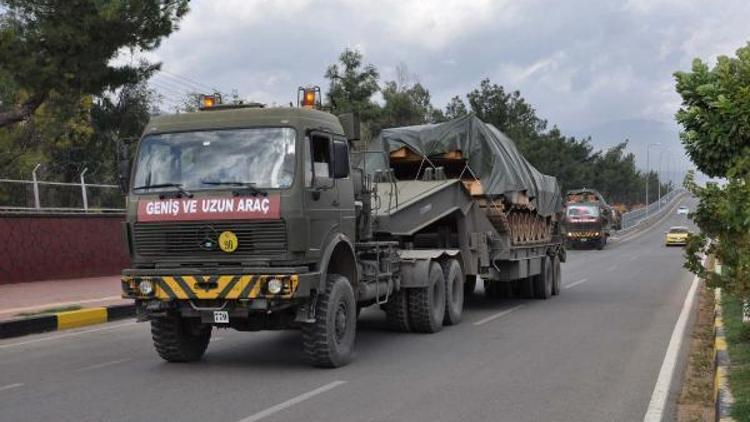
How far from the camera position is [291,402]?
7094 millimetres

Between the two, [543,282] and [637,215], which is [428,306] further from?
[637,215]

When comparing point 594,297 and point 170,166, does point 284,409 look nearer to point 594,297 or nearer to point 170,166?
point 170,166

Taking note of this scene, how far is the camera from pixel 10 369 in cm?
916

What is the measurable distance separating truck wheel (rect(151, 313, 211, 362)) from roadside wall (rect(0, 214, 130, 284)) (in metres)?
10.2

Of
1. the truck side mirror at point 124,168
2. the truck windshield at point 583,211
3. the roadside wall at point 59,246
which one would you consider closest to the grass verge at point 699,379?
the truck side mirror at point 124,168

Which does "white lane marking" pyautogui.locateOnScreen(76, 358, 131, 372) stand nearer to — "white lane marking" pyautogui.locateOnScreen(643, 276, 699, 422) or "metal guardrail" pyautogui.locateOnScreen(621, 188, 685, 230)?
"white lane marking" pyautogui.locateOnScreen(643, 276, 699, 422)

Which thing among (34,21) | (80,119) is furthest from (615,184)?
(34,21)

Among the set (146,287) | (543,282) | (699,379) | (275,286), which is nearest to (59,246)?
(543,282)

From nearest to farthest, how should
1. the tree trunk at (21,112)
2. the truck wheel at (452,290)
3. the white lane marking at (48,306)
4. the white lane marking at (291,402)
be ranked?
the white lane marking at (291,402), the truck wheel at (452,290), the white lane marking at (48,306), the tree trunk at (21,112)

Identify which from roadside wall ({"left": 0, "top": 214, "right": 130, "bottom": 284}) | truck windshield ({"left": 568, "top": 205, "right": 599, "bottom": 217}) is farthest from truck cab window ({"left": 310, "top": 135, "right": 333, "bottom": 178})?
truck windshield ({"left": 568, "top": 205, "right": 599, "bottom": 217})

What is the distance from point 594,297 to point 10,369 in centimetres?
1231

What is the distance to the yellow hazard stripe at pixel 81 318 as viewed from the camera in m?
13.1

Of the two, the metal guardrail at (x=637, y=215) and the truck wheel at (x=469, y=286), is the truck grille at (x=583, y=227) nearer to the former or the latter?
the metal guardrail at (x=637, y=215)

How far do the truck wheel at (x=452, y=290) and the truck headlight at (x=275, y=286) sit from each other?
486cm
